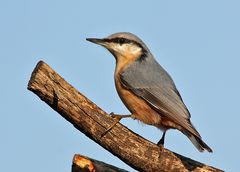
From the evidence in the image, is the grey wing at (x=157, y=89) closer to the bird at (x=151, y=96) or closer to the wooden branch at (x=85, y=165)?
the bird at (x=151, y=96)

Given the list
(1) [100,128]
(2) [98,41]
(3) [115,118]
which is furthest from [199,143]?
(2) [98,41]

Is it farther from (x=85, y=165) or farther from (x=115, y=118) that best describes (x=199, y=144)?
(x=85, y=165)

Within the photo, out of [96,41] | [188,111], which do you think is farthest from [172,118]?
[96,41]

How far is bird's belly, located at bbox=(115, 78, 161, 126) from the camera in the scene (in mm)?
6613

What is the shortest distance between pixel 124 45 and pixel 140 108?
126 centimetres

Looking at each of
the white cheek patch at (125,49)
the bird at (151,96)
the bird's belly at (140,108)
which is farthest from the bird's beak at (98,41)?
the bird's belly at (140,108)

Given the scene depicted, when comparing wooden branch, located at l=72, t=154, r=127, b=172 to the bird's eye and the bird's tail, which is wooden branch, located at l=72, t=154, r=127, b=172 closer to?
the bird's tail

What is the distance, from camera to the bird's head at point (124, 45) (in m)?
7.36

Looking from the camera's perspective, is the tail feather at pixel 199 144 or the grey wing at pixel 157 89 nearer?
the tail feather at pixel 199 144

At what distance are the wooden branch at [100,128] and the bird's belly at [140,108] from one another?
67 cm

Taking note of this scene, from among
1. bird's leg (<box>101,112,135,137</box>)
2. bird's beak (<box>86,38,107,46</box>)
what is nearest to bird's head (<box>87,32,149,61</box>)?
bird's beak (<box>86,38,107,46</box>)

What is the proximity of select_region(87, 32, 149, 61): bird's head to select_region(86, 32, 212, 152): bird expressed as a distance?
23 millimetres

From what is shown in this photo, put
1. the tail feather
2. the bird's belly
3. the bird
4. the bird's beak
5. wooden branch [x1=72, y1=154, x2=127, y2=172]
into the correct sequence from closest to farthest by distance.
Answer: wooden branch [x1=72, y1=154, x2=127, y2=172] < the tail feather < the bird < the bird's belly < the bird's beak

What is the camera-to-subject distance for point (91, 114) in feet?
18.4
